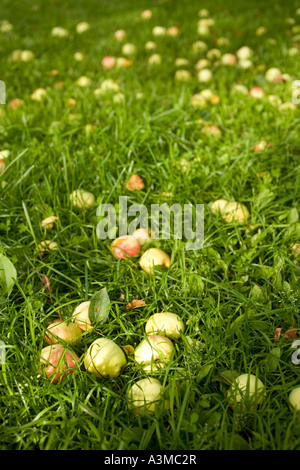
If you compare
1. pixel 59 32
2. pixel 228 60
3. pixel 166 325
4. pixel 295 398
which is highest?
pixel 59 32

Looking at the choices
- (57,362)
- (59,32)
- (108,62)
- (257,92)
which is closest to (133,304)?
(57,362)

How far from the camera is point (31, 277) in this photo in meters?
1.88

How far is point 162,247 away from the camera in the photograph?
200 cm

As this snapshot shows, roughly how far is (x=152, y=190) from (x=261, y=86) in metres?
1.70

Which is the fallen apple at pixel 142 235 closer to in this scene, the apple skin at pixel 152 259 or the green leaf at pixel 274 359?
the apple skin at pixel 152 259

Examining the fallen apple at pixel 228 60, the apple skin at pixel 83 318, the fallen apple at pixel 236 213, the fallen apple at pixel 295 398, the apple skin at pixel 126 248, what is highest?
the fallen apple at pixel 228 60

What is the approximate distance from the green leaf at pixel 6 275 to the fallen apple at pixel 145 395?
67 cm

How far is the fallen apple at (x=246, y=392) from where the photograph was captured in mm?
1300

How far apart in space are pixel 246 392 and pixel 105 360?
0.48 metres

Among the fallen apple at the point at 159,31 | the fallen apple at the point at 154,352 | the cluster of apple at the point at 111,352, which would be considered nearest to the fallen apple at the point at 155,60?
the fallen apple at the point at 159,31

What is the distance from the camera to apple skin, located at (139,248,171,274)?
184cm

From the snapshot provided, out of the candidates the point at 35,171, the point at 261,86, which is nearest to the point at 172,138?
the point at 35,171
